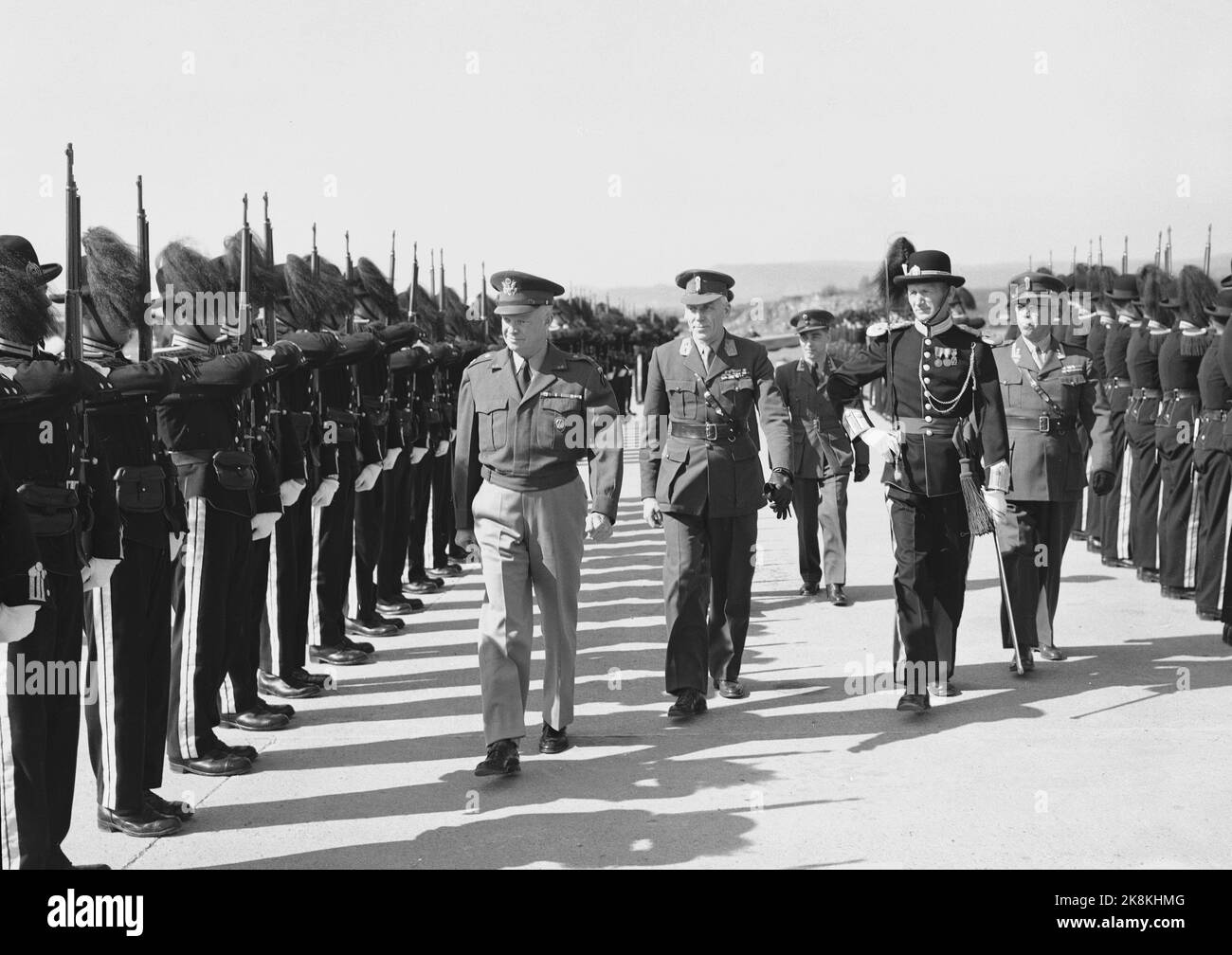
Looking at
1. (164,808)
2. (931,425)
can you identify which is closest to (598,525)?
(931,425)

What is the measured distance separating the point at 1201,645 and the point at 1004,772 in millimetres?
3178

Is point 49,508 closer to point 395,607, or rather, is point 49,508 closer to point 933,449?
point 933,449

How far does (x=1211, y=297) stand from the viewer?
1062 cm

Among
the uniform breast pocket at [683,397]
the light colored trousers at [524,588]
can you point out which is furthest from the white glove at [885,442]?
the light colored trousers at [524,588]

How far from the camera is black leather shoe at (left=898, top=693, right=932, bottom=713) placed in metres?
7.25

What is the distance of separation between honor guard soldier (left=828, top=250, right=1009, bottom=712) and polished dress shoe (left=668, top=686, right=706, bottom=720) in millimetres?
1055

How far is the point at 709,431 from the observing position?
25.0 ft

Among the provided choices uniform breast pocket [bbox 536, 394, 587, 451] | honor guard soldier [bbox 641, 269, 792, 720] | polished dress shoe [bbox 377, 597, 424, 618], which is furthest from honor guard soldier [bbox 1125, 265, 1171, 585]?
uniform breast pocket [bbox 536, 394, 587, 451]

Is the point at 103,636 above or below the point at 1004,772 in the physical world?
above

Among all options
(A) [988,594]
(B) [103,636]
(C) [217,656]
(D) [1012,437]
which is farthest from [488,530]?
(A) [988,594]

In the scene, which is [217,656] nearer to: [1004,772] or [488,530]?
[488,530]

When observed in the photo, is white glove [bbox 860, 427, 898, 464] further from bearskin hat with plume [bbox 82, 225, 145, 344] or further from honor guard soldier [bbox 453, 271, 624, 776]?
bearskin hat with plume [bbox 82, 225, 145, 344]

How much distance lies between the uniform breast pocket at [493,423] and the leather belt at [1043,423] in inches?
133

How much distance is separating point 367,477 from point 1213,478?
5388mm
